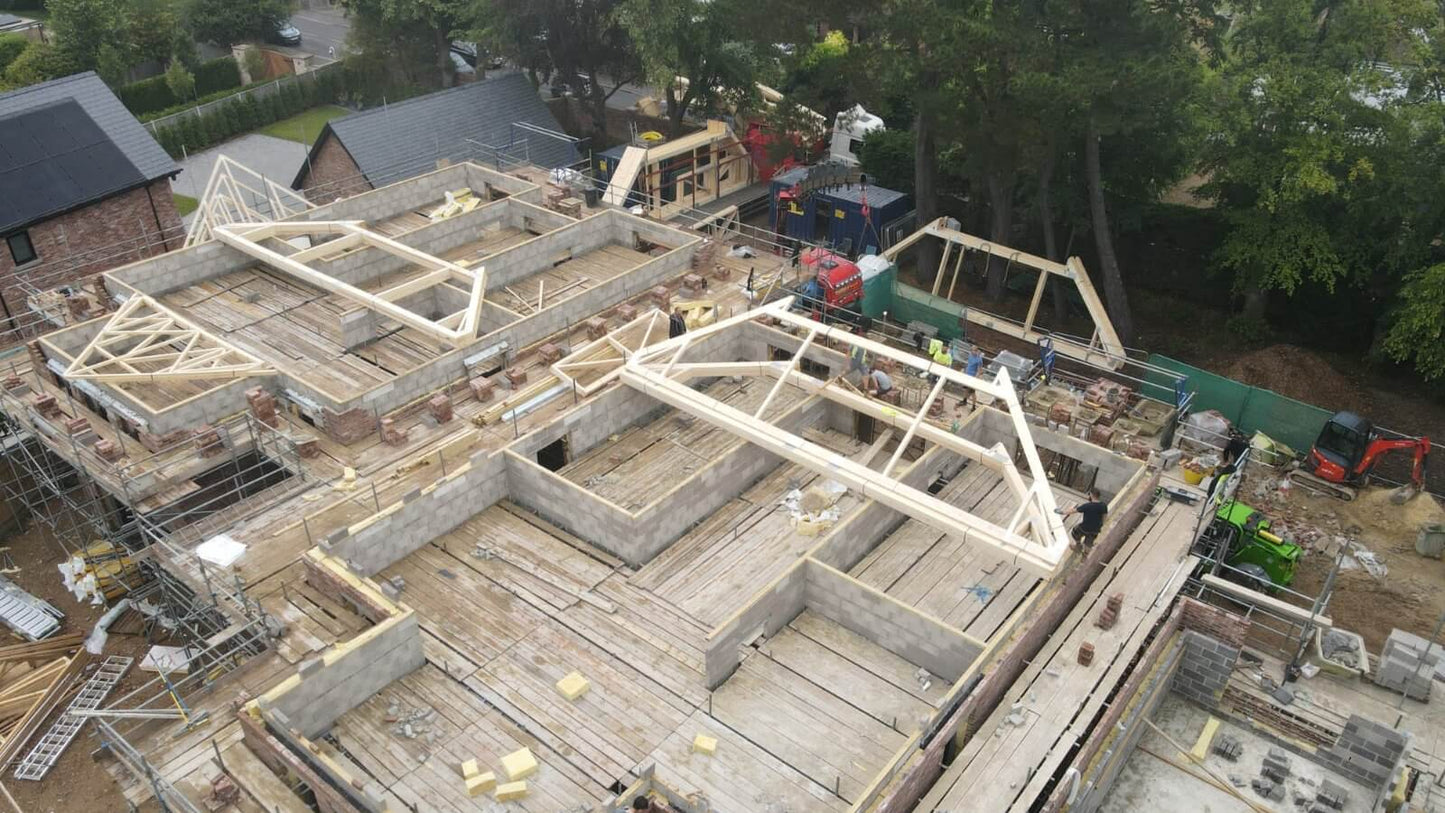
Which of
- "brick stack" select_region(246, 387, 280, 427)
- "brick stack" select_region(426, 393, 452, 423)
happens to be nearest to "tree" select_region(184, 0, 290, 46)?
"brick stack" select_region(246, 387, 280, 427)

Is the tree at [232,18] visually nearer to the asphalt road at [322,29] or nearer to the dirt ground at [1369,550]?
the asphalt road at [322,29]

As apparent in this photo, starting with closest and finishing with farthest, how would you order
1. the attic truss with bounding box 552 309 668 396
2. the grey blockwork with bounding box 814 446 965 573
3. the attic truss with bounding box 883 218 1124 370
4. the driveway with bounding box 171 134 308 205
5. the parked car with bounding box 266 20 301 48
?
the grey blockwork with bounding box 814 446 965 573 < the attic truss with bounding box 552 309 668 396 < the attic truss with bounding box 883 218 1124 370 < the driveway with bounding box 171 134 308 205 < the parked car with bounding box 266 20 301 48

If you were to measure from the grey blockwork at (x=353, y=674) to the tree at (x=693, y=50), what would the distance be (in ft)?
102

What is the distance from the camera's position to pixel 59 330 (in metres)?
29.8

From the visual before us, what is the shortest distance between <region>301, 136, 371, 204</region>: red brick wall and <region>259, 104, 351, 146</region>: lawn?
1599cm

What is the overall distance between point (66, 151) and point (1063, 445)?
1375 inches

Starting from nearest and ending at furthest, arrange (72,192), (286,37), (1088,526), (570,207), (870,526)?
(1088,526) → (870,526) → (72,192) → (570,207) → (286,37)

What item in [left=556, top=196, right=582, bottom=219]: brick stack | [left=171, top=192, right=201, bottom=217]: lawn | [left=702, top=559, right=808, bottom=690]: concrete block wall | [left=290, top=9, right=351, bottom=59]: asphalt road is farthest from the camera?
[left=290, top=9, right=351, bottom=59]: asphalt road

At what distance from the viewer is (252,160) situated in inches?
2277

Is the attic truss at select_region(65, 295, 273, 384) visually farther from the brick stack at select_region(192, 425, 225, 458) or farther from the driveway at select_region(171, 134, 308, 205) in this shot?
the driveway at select_region(171, 134, 308, 205)

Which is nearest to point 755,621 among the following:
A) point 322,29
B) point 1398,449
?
point 1398,449

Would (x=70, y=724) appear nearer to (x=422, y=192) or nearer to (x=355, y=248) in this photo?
(x=355, y=248)

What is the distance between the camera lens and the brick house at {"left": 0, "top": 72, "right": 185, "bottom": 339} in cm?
3478

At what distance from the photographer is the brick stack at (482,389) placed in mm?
28734
